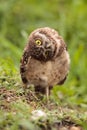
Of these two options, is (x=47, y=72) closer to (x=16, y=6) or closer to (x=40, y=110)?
(x=40, y=110)

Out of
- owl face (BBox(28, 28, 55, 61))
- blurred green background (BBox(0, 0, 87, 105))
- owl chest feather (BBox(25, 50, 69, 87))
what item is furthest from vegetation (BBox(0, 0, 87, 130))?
owl face (BBox(28, 28, 55, 61))

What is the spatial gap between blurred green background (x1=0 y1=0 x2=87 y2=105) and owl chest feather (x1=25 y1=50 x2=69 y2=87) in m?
2.67

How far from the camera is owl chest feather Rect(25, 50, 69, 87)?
7555 mm

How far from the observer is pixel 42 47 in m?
7.48

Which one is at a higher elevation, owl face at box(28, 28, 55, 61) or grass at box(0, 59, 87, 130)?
owl face at box(28, 28, 55, 61)


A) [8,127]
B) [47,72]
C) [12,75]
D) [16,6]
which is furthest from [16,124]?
[16,6]

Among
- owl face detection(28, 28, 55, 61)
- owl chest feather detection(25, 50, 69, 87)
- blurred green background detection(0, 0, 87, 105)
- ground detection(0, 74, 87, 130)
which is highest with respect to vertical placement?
blurred green background detection(0, 0, 87, 105)

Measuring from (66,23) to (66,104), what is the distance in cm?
414

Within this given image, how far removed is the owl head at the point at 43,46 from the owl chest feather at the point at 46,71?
0.26 ft

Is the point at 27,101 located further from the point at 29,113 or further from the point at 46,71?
the point at 29,113

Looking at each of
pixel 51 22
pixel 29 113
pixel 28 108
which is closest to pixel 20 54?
pixel 51 22

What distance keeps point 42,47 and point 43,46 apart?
15mm

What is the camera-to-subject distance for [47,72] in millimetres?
7578

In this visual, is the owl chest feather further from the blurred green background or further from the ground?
the blurred green background
